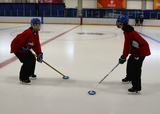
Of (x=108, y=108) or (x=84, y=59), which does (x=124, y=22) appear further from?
(x=84, y=59)

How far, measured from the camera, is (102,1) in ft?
84.7

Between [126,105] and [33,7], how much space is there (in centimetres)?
2029

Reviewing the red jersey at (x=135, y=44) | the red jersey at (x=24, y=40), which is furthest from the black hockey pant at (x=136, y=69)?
the red jersey at (x=24, y=40)

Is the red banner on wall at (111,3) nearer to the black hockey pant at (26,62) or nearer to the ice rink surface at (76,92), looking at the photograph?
the ice rink surface at (76,92)

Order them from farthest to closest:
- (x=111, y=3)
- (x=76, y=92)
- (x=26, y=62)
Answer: (x=111, y=3) < (x=26, y=62) < (x=76, y=92)

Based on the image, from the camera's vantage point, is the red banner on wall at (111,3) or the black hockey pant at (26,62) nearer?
the black hockey pant at (26,62)

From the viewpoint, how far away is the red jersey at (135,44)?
7.71 ft

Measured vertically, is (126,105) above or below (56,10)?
below

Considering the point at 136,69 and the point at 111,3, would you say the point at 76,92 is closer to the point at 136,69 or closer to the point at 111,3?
the point at 136,69

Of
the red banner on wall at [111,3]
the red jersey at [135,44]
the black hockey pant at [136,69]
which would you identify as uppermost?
the red banner on wall at [111,3]

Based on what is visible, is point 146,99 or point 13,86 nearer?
point 146,99

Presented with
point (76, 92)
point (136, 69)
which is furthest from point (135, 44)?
point (76, 92)

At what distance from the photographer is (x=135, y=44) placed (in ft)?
7.77

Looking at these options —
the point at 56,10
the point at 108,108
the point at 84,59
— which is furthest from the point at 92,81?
the point at 56,10
